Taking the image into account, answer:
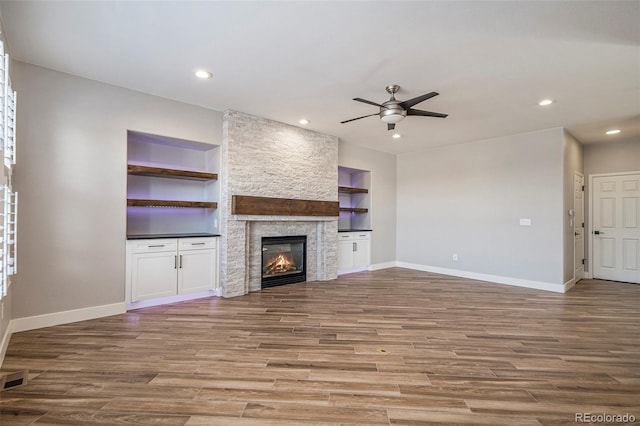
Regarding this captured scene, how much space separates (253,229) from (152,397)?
3.17 metres

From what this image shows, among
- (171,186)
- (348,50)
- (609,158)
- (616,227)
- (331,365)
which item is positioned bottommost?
(331,365)

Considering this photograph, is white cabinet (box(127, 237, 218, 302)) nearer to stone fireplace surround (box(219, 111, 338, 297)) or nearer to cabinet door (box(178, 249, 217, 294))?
cabinet door (box(178, 249, 217, 294))

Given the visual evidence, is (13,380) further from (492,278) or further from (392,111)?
(492,278)

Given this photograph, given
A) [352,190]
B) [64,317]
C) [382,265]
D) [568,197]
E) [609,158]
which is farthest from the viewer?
[382,265]

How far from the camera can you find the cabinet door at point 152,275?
3.92m

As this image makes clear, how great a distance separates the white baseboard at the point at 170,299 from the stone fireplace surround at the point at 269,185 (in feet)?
0.87

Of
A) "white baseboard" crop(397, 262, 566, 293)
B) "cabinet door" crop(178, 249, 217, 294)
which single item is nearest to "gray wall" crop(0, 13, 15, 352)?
"cabinet door" crop(178, 249, 217, 294)

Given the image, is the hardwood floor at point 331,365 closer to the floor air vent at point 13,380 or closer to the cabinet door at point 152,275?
the floor air vent at point 13,380

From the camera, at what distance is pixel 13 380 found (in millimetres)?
2178

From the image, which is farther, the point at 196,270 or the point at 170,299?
the point at 196,270

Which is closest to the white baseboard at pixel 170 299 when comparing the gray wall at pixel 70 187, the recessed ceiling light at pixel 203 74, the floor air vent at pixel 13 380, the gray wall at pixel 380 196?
the gray wall at pixel 70 187

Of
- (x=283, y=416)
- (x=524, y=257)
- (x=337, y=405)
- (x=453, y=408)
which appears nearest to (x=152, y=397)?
(x=283, y=416)

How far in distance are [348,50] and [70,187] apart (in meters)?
3.47

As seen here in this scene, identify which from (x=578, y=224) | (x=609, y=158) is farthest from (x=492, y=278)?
(x=609, y=158)
